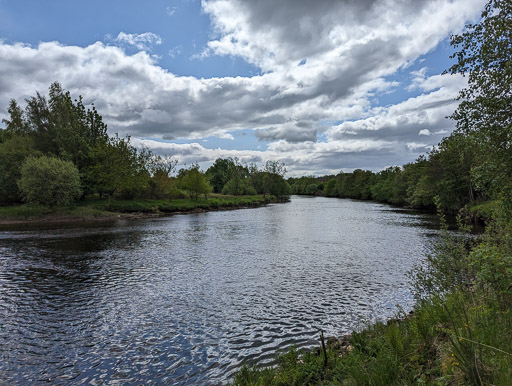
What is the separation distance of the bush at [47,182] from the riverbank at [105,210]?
1.81m

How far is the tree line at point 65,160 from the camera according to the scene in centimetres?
5231

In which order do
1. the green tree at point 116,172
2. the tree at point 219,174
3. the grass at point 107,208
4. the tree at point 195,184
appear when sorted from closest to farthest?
the grass at point 107,208, the green tree at point 116,172, the tree at point 195,184, the tree at point 219,174

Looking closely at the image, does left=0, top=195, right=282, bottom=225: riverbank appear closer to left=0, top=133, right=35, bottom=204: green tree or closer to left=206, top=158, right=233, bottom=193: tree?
left=0, top=133, right=35, bottom=204: green tree

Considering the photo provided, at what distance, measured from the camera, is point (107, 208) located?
63000 mm

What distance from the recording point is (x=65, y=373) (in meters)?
8.50

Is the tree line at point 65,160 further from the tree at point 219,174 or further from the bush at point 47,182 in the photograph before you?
the tree at point 219,174

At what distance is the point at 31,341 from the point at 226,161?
152 metres

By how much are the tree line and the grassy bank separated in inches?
2248

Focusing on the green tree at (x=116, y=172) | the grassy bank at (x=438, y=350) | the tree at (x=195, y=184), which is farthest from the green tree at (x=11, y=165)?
the grassy bank at (x=438, y=350)

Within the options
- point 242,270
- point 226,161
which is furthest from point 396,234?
point 226,161

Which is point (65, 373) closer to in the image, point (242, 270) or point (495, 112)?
point (242, 270)

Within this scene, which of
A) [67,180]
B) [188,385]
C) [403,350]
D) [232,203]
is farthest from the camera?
[232,203]

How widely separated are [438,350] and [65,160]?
71.8 metres

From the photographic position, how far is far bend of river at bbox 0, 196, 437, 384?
902cm
